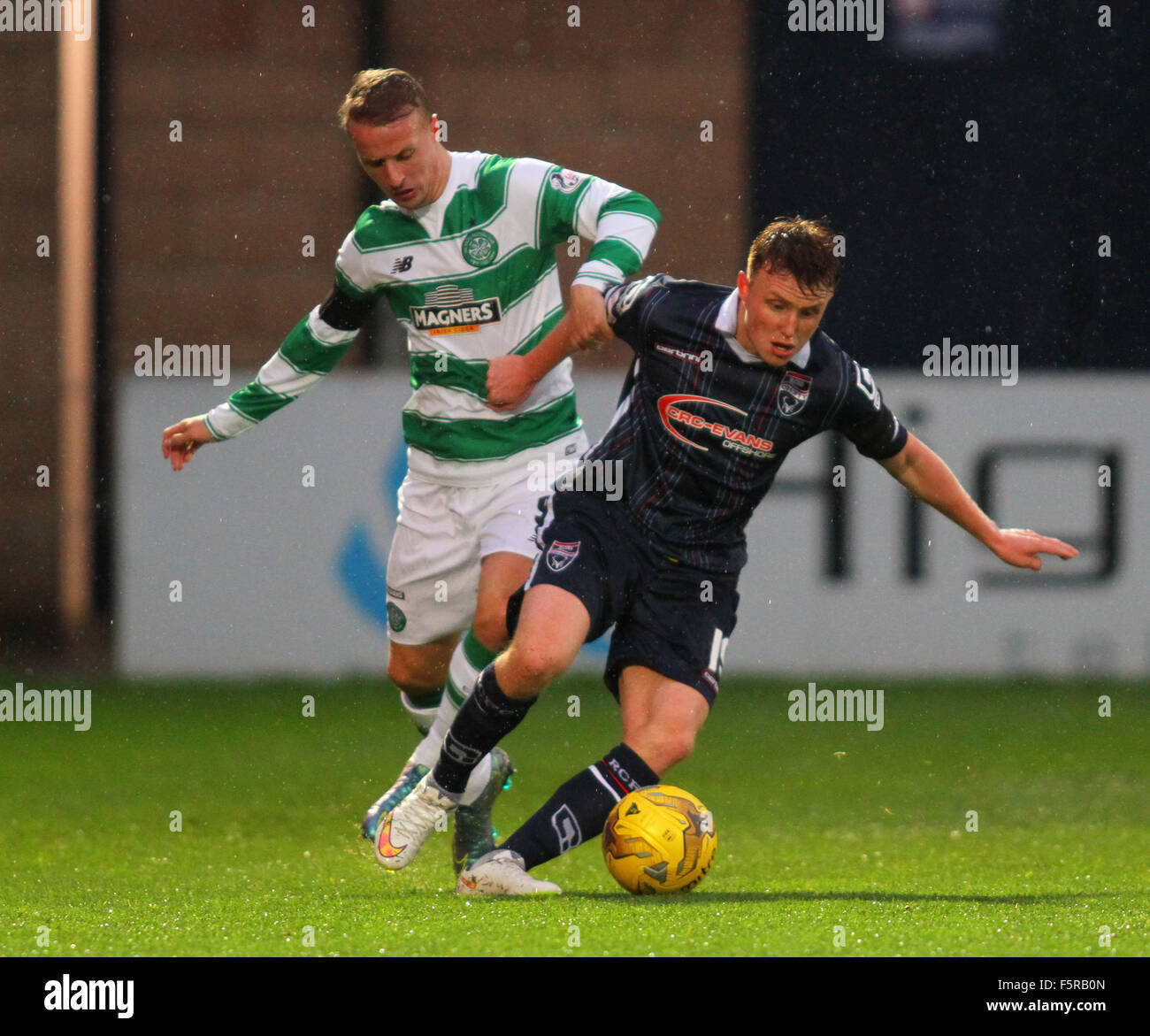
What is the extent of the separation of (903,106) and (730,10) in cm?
126

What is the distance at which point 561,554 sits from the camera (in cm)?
493

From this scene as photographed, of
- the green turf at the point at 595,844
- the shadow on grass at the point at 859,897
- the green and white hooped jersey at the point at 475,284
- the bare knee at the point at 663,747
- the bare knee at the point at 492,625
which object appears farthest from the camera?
the green and white hooped jersey at the point at 475,284

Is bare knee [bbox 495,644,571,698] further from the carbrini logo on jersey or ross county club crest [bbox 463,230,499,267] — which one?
ross county club crest [bbox 463,230,499,267]

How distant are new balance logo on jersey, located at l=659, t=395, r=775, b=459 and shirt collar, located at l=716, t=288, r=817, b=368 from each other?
134 millimetres

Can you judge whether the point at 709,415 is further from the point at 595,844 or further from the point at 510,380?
the point at 595,844

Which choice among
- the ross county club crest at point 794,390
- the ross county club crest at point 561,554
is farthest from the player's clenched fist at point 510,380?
the ross county club crest at point 794,390

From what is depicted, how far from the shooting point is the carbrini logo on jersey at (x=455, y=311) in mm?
5504

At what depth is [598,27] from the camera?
39.3 feet

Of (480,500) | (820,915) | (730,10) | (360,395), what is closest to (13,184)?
(360,395)

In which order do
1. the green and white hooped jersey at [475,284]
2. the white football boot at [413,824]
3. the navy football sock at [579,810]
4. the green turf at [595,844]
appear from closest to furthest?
the green turf at [595,844]
the navy football sock at [579,810]
the white football boot at [413,824]
the green and white hooped jersey at [475,284]

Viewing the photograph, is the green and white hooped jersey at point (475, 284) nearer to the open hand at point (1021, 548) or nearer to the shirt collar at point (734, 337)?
the shirt collar at point (734, 337)

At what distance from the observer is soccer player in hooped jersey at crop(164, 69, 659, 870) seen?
213 inches

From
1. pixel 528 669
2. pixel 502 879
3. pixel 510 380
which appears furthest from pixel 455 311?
pixel 502 879

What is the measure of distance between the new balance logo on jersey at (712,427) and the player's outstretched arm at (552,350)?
0.26 meters
